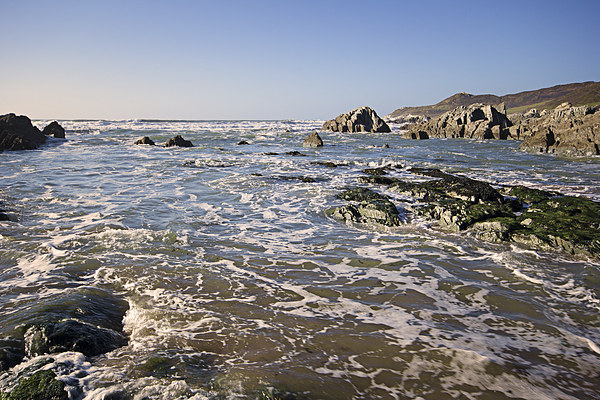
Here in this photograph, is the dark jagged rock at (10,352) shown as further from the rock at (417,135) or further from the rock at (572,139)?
the rock at (417,135)

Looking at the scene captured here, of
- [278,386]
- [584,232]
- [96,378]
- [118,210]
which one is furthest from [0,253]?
[584,232]

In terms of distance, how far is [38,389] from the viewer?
2.61 m

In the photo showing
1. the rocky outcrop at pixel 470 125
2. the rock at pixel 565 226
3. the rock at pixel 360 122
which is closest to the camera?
the rock at pixel 565 226

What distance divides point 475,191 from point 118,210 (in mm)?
9945

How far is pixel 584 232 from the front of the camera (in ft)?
21.0

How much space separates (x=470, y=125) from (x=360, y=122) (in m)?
18.0

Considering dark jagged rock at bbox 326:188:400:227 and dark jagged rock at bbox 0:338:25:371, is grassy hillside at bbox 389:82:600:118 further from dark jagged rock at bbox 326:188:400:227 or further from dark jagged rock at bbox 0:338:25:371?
dark jagged rock at bbox 0:338:25:371

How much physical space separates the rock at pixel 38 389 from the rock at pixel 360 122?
190 feet

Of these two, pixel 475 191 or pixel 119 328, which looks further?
pixel 475 191

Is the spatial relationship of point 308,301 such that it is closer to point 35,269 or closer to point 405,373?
point 405,373

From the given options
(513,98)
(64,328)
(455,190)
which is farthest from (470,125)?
(513,98)

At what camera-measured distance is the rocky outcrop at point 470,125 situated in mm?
43438

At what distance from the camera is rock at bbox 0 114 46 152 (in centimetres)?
2462

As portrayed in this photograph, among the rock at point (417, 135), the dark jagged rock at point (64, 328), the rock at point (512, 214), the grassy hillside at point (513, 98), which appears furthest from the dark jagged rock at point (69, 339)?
the grassy hillside at point (513, 98)
